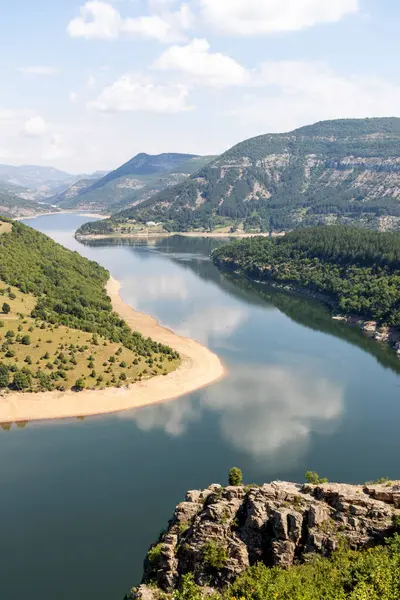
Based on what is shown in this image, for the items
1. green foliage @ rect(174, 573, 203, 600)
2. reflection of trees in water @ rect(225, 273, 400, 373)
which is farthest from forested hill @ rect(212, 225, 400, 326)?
green foliage @ rect(174, 573, 203, 600)

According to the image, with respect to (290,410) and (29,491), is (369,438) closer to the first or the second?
(290,410)

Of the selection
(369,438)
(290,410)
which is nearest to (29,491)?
(290,410)

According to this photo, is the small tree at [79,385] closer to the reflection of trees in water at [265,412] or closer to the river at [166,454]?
the river at [166,454]

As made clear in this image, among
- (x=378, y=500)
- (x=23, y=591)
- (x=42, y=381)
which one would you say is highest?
(x=378, y=500)

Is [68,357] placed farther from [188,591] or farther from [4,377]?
[188,591]

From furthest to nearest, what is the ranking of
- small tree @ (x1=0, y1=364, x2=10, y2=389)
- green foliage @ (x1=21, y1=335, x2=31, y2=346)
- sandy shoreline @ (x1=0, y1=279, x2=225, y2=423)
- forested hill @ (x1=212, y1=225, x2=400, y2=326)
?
forested hill @ (x1=212, y1=225, x2=400, y2=326), green foliage @ (x1=21, y1=335, x2=31, y2=346), small tree @ (x1=0, y1=364, x2=10, y2=389), sandy shoreline @ (x1=0, y1=279, x2=225, y2=423)

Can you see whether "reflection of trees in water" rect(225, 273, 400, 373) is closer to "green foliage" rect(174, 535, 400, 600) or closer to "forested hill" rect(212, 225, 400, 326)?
"forested hill" rect(212, 225, 400, 326)

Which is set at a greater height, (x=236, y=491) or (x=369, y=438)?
(x=236, y=491)
